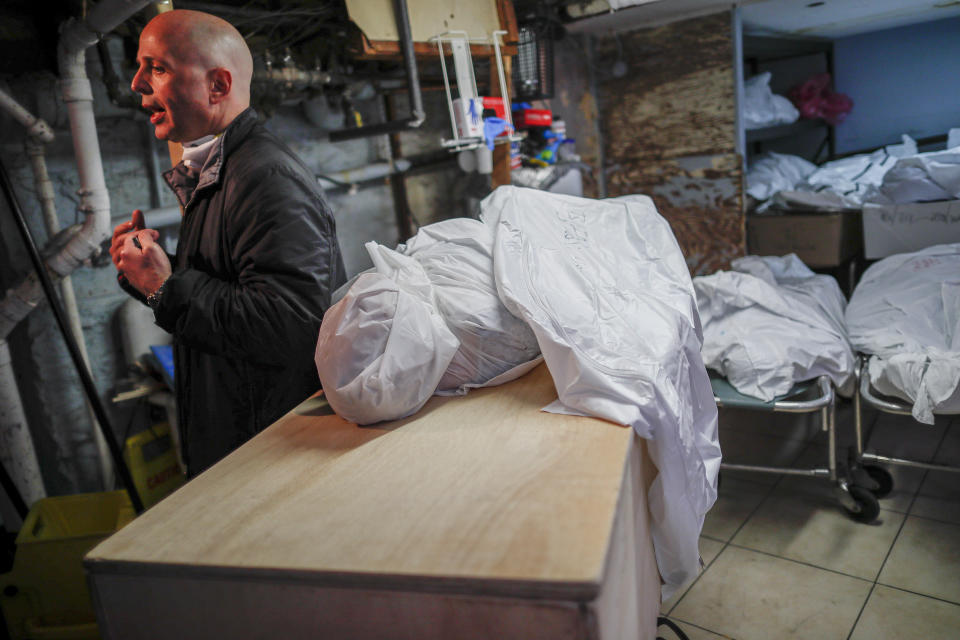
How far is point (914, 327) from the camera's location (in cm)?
245

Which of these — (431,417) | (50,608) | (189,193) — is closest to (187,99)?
(189,193)

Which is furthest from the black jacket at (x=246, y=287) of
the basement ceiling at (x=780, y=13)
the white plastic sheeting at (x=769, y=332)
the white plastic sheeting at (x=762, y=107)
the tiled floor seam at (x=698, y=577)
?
the white plastic sheeting at (x=762, y=107)

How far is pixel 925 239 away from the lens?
327cm

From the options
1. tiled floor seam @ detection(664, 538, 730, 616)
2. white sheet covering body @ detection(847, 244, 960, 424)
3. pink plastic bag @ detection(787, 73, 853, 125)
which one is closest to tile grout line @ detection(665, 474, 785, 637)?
tiled floor seam @ detection(664, 538, 730, 616)

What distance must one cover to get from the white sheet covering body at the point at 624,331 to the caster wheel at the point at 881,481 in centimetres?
140

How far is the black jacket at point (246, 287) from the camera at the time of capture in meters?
1.29

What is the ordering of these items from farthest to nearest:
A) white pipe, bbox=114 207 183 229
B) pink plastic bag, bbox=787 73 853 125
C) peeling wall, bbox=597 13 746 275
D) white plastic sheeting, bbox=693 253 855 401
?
pink plastic bag, bbox=787 73 853 125
peeling wall, bbox=597 13 746 275
white pipe, bbox=114 207 183 229
white plastic sheeting, bbox=693 253 855 401

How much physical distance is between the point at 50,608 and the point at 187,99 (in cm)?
167

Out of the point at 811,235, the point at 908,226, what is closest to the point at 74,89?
the point at 811,235

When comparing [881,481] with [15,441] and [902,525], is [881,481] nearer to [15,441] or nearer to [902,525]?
[902,525]

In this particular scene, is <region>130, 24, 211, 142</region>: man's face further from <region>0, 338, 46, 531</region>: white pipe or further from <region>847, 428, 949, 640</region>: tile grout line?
<region>847, 428, 949, 640</region>: tile grout line

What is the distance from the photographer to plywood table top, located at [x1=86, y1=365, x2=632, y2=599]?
2.49 ft

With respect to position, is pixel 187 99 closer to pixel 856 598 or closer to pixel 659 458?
pixel 659 458

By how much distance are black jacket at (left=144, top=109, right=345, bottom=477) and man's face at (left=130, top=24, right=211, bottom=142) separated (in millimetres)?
80
